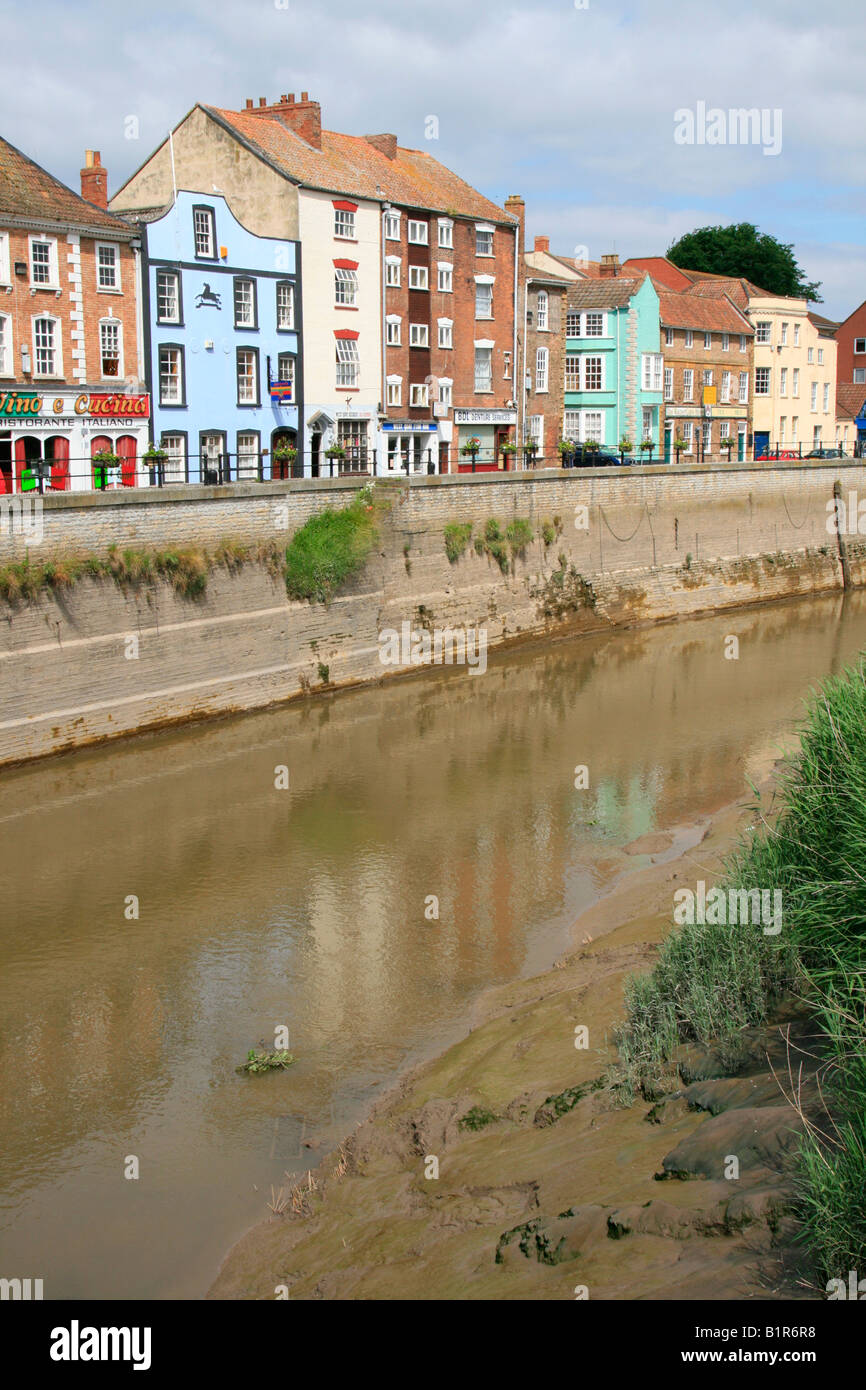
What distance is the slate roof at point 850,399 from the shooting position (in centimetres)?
6844

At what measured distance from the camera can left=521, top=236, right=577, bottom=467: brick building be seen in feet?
150

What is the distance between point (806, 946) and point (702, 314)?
5050 centimetres

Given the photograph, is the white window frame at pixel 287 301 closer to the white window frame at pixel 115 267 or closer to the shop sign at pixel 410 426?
the shop sign at pixel 410 426

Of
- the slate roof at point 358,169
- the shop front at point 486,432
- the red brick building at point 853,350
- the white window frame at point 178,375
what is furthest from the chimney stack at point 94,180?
the red brick building at point 853,350

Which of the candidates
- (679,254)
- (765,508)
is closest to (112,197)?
(765,508)

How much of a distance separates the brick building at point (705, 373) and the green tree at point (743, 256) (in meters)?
22.3

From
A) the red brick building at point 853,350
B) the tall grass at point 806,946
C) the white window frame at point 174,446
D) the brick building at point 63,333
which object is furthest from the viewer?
the red brick building at point 853,350

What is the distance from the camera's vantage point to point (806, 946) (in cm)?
847

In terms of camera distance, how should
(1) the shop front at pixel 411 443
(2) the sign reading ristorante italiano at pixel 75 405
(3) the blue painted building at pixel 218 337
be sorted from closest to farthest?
(2) the sign reading ristorante italiano at pixel 75 405 → (3) the blue painted building at pixel 218 337 → (1) the shop front at pixel 411 443

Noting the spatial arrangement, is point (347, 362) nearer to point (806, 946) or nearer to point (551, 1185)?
point (806, 946)

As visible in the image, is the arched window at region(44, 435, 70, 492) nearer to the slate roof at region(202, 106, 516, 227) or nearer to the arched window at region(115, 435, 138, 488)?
the arched window at region(115, 435, 138, 488)

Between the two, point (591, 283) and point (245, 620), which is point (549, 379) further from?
point (245, 620)

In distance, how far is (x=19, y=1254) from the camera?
29.9ft

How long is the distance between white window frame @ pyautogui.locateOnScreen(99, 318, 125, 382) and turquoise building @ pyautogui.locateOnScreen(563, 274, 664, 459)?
2213 centimetres
